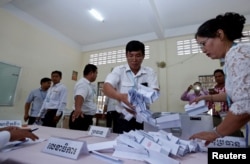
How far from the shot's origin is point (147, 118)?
887 millimetres

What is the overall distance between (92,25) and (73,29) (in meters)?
0.57

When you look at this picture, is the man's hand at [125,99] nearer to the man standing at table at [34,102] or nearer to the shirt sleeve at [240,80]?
the shirt sleeve at [240,80]

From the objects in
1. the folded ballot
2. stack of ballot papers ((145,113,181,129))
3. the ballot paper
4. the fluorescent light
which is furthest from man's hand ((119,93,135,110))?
the fluorescent light

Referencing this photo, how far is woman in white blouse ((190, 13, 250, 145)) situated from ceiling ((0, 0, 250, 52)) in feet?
7.98

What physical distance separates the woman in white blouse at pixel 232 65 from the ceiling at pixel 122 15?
2433 millimetres

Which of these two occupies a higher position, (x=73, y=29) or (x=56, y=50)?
(x=73, y=29)

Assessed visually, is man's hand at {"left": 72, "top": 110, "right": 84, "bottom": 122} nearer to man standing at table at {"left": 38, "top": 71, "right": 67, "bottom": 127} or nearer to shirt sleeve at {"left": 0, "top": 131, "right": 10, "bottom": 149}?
man standing at table at {"left": 38, "top": 71, "right": 67, "bottom": 127}

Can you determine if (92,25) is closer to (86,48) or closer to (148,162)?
(86,48)

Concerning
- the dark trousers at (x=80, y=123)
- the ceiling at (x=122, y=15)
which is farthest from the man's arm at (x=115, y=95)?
the ceiling at (x=122, y=15)

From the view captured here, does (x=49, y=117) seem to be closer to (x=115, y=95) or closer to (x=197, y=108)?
(x=115, y=95)

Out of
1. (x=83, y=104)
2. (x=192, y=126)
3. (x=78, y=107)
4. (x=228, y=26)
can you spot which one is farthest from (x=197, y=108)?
(x=83, y=104)

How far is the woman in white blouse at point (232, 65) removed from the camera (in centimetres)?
58

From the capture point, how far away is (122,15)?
3523mm

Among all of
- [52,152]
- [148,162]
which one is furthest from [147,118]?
[52,152]
